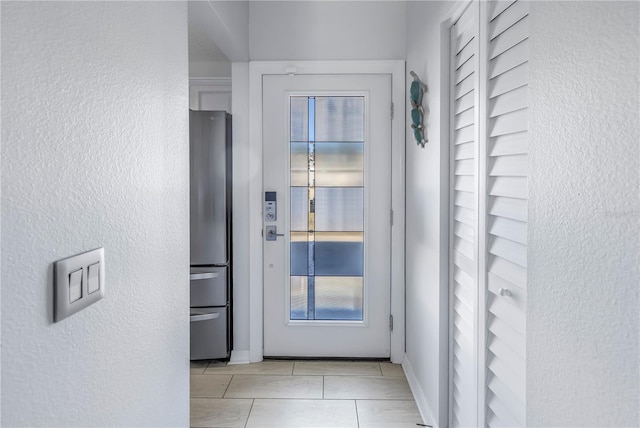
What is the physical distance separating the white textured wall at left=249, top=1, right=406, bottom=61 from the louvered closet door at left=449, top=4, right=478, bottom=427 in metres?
1.11

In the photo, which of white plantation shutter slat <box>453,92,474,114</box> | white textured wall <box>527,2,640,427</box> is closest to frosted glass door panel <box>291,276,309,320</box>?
white plantation shutter slat <box>453,92,474,114</box>

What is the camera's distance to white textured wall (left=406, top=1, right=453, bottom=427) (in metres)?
2.22

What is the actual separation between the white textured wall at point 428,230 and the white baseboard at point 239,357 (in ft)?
3.64

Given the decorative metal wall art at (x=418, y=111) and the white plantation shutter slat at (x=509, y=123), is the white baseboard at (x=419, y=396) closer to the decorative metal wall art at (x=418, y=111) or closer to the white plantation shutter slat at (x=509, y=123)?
the decorative metal wall art at (x=418, y=111)

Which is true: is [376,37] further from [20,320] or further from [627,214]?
[20,320]

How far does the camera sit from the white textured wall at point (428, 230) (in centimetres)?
222

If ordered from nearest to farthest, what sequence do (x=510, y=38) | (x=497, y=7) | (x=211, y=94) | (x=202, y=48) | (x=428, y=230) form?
(x=510, y=38) → (x=497, y=7) → (x=428, y=230) → (x=202, y=48) → (x=211, y=94)

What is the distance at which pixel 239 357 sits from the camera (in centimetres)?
329

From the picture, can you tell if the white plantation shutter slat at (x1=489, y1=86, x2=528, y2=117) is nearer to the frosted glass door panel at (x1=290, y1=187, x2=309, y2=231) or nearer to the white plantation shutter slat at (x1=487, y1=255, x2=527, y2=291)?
the white plantation shutter slat at (x1=487, y1=255, x2=527, y2=291)

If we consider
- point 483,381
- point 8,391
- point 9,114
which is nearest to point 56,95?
point 9,114

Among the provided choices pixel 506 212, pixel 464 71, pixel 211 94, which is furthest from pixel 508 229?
pixel 211 94

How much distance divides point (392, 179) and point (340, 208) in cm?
41

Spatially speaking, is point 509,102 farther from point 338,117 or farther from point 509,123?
point 338,117

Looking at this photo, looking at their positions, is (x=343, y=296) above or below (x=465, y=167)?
below
